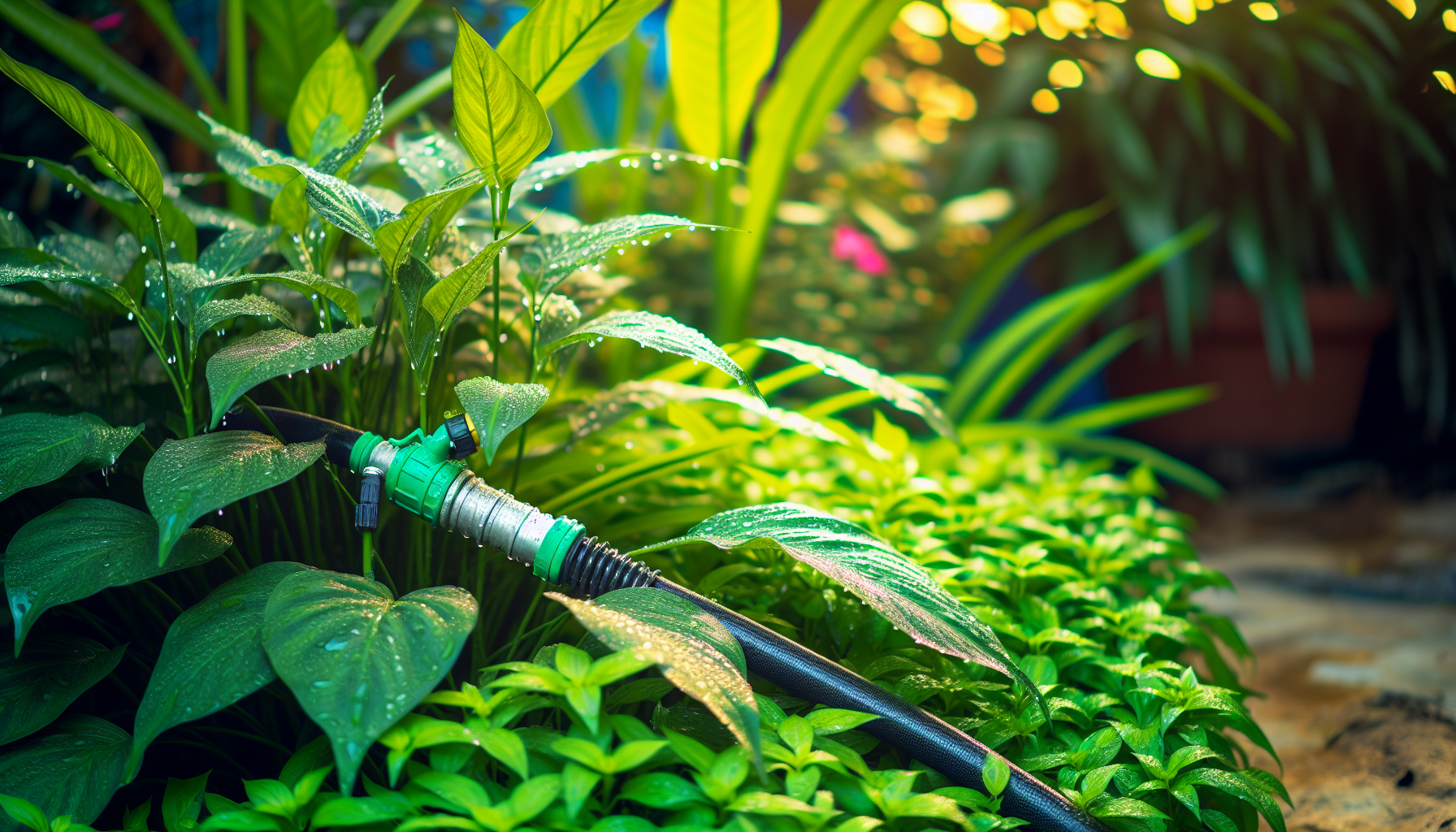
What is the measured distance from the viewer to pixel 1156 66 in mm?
2189

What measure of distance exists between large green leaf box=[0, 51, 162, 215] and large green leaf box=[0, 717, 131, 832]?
1.30 ft

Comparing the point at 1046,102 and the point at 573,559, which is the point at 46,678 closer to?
the point at 573,559

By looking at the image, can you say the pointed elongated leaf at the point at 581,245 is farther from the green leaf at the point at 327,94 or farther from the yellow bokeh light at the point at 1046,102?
the yellow bokeh light at the point at 1046,102

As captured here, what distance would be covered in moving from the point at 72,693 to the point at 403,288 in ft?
1.27

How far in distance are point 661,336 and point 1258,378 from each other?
2.34m

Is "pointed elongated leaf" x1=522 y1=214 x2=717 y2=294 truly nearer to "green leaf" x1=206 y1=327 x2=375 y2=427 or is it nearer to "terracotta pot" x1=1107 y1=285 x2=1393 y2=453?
"green leaf" x1=206 y1=327 x2=375 y2=427

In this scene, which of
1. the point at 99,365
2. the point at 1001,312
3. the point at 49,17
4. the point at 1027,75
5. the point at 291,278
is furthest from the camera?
the point at 1001,312

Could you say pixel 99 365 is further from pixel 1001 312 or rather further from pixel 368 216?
pixel 1001 312

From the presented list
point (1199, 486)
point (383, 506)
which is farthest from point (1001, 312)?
point (383, 506)

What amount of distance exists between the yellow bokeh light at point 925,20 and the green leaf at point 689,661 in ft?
8.13

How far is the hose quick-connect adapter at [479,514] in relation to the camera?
2.11ft

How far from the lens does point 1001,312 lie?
9.50 feet

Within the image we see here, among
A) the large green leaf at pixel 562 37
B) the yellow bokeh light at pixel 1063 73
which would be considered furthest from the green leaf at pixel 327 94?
the yellow bokeh light at pixel 1063 73

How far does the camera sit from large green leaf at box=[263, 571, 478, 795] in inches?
18.7
